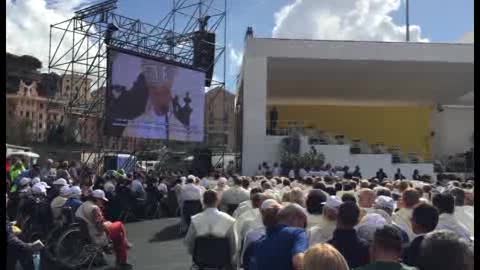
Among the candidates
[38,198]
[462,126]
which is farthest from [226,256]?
[462,126]

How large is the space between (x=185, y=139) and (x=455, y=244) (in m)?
20.3

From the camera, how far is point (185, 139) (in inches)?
901

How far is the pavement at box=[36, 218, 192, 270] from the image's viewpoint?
9.04 metres

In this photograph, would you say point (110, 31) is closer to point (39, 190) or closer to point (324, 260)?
point (39, 190)

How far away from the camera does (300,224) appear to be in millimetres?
4590

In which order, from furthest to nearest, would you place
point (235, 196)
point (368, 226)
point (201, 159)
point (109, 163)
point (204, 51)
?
point (204, 51)
point (201, 159)
point (109, 163)
point (235, 196)
point (368, 226)

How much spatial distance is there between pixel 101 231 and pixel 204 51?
18.0 metres

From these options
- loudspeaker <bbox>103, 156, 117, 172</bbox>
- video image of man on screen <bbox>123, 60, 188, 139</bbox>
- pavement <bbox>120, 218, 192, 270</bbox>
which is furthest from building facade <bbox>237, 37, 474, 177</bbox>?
pavement <bbox>120, 218, 192, 270</bbox>

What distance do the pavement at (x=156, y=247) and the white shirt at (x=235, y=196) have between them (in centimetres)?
111

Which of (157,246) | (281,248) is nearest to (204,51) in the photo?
(157,246)

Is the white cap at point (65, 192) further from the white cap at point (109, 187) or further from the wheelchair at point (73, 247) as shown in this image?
the white cap at point (109, 187)

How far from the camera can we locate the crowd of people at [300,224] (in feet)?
10.3

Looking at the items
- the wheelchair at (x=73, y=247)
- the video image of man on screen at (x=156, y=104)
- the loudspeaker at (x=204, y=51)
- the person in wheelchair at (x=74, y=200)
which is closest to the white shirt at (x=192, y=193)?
the person in wheelchair at (x=74, y=200)

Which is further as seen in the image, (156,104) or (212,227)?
(156,104)
